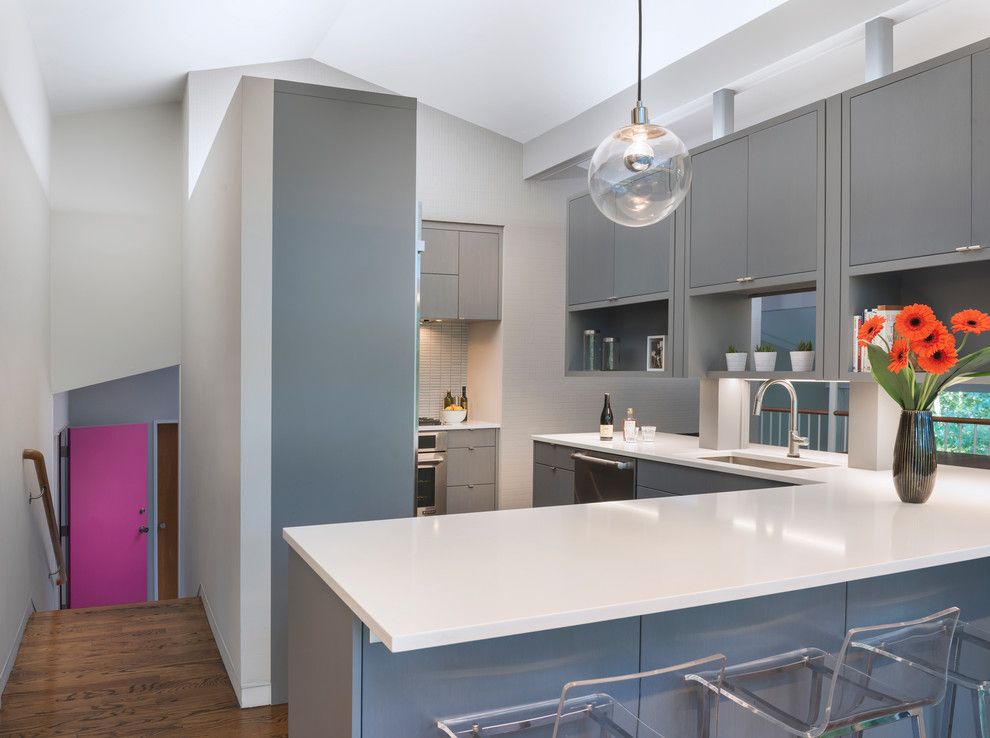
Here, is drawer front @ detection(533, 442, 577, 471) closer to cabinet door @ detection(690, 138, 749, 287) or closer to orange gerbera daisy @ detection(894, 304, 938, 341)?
cabinet door @ detection(690, 138, 749, 287)

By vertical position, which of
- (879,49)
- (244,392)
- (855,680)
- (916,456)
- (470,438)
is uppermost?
(879,49)

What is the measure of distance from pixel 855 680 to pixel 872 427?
71.5 inches

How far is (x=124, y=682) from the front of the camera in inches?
124

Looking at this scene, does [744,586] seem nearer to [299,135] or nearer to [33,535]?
[299,135]

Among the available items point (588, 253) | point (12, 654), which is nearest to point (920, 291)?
point (588, 253)

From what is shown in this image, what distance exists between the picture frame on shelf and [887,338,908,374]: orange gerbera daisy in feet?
6.98

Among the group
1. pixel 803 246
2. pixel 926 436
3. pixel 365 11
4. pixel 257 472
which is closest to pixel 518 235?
pixel 365 11

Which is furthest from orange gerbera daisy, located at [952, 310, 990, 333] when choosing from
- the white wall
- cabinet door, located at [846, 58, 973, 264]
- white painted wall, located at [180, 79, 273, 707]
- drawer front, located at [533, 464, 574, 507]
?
the white wall

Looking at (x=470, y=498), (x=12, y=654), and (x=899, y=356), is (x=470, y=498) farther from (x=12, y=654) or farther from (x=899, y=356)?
(x=899, y=356)

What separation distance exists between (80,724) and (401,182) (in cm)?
236

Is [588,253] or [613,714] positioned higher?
[588,253]

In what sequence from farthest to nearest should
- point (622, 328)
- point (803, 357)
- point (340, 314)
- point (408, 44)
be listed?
point (622, 328) → point (408, 44) → point (803, 357) → point (340, 314)

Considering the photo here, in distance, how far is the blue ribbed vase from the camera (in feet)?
7.58

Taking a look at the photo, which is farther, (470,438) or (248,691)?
(470,438)
